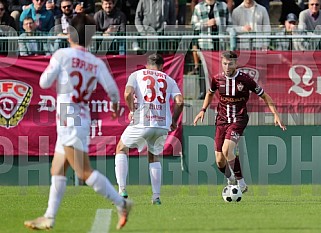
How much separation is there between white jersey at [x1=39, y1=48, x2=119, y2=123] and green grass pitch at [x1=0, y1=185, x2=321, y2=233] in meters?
1.43

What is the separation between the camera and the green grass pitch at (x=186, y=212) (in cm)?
1015

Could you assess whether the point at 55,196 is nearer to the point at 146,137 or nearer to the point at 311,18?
the point at 146,137

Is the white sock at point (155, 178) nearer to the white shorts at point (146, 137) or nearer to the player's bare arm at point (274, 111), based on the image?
the white shorts at point (146, 137)

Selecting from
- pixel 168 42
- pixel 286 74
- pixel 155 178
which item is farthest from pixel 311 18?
pixel 155 178

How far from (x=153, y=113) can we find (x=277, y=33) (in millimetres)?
5958

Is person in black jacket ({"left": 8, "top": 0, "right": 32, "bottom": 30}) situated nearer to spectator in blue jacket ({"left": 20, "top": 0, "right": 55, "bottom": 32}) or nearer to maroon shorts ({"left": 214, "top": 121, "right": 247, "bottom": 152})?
spectator in blue jacket ({"left": 20, "top": 0, "right": 55, "bottom": 32})

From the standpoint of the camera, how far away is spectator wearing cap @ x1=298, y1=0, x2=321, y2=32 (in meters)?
19.1

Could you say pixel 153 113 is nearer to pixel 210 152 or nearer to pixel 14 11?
pixel 210 152

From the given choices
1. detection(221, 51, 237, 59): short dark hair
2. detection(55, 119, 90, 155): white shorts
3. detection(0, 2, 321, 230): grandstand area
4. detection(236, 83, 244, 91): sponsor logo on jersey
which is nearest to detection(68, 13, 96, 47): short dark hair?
detection(55, 119, 90, 155): white shorts

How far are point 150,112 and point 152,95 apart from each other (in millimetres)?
266

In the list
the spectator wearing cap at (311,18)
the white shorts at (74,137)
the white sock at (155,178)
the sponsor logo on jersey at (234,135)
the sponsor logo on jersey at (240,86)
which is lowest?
the white sock at (155,178)

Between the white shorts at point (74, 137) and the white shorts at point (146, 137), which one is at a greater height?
the white shorts at point (74, 137)

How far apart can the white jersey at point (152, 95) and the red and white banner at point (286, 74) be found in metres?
5.00

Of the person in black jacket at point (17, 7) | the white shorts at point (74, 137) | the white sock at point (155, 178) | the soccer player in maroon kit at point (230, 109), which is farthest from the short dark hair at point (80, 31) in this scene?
the person in black jacket at point (17, 7)
